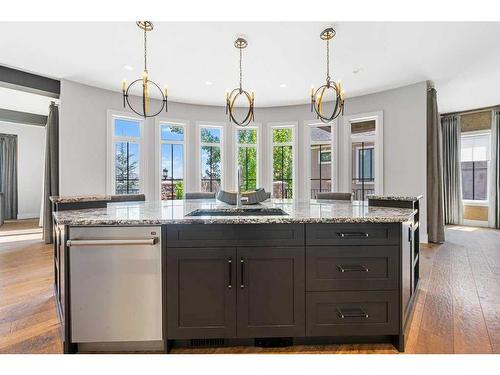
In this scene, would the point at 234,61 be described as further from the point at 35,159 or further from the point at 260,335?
the point at 35,159

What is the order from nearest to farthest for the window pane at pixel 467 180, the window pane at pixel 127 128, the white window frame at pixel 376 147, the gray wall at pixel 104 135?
1. the gray wall at pixel 104 135
2. the white window frame at pixel 376 147
3. the window pane at pixel 127 128
4. the window pane at pixel 467 180

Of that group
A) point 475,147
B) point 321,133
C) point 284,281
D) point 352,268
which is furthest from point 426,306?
point 475,147

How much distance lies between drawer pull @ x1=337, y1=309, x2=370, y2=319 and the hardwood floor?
22cm

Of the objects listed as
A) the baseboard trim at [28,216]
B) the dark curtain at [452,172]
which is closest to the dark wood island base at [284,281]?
the dark curtain at [452,172]

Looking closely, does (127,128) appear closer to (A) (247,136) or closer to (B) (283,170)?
(A) (247,136)

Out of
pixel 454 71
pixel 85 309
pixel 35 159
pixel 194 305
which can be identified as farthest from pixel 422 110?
pixel 35 159

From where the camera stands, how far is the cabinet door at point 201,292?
1.70 m

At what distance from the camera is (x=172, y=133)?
19.7 feet

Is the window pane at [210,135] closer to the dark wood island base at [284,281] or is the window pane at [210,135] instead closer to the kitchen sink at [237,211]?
the kitchen sink at [237,211]

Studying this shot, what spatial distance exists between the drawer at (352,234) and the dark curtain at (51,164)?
491 cm

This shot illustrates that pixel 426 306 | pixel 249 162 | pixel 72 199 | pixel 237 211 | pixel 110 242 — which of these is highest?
pixel 249 162

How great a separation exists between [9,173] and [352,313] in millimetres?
9442
